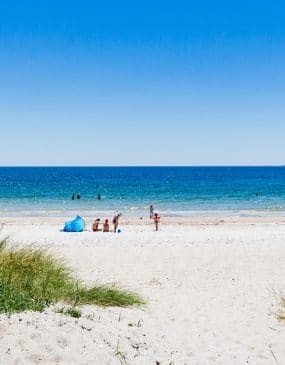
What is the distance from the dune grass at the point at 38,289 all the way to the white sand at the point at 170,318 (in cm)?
28

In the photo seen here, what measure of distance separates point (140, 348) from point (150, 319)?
1741 mm

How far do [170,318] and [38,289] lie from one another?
2.45m

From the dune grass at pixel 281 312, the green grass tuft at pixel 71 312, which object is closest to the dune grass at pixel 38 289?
the green grass tuft at pixel 71 312

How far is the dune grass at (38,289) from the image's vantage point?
271 inches

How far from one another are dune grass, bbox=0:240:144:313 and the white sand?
278 millimetres

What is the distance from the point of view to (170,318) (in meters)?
8.60

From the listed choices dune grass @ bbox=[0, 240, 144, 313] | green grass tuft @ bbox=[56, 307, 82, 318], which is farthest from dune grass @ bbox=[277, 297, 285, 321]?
green grass tuft @ bbox=[56, 307, 82, 318]

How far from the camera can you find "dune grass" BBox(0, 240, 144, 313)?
6.89 m

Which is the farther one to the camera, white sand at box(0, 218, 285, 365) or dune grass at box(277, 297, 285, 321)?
dune grass at box(277, 297, 285, 321)

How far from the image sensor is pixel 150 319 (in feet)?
27.1

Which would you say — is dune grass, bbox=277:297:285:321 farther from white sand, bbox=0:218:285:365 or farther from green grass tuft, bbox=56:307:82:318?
green grass tuft, bbox=56:307:82:318

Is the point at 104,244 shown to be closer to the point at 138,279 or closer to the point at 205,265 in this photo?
the point at 205,265

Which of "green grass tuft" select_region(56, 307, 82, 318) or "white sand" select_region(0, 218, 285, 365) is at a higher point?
"green grass tuft" select_region(56, 307, 82, 318)

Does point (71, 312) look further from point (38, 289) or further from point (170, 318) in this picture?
point (170, 318)
